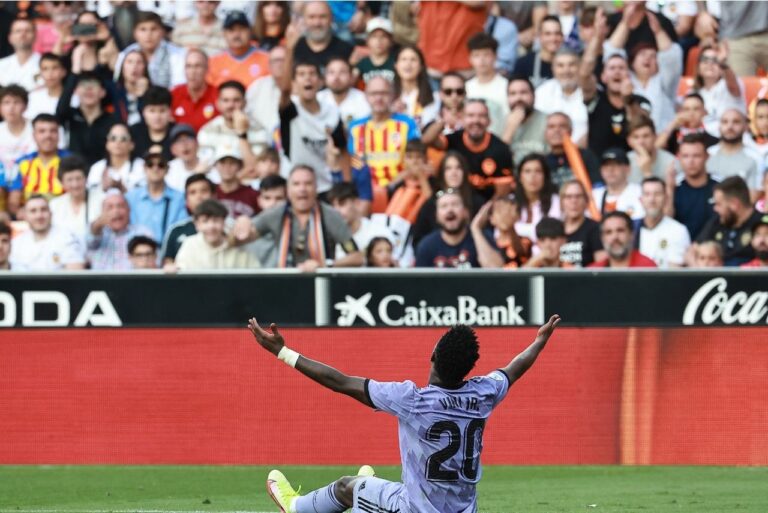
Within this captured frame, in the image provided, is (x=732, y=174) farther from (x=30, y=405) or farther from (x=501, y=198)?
(x=30, y=405)

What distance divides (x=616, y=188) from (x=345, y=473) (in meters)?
4.60

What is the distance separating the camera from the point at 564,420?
12.3m

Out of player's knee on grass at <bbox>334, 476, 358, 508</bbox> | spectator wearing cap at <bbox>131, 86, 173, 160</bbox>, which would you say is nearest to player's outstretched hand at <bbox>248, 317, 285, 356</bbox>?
player's knee on grass at <bbox>334, 476, 358, 508</bbox>

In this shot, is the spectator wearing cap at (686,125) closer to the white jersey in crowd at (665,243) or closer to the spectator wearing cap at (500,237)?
the white jersey in crowd at (665,243)

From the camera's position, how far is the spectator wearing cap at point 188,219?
1399 cm

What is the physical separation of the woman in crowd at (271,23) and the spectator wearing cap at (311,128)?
1.14m

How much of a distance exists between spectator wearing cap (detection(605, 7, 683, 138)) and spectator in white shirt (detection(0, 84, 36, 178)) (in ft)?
22.2

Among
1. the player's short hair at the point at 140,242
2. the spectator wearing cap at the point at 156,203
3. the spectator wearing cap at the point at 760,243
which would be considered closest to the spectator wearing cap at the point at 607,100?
the spectator wearing cap at the point at 760,243

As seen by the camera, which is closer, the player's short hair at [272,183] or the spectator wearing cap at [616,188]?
the player's short hair at [272,183]

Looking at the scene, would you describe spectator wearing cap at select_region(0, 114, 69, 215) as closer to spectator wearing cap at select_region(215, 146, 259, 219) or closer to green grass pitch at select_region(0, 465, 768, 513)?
spectator wearing cap at select_region(215, 146, 259, 219)

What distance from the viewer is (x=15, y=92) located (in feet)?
51.6

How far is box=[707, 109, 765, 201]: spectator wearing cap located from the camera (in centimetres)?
1475

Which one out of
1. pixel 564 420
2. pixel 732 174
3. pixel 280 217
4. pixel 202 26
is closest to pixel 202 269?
pixel 280 217

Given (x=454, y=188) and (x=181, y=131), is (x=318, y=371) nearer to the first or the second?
(x=454, y=188)
